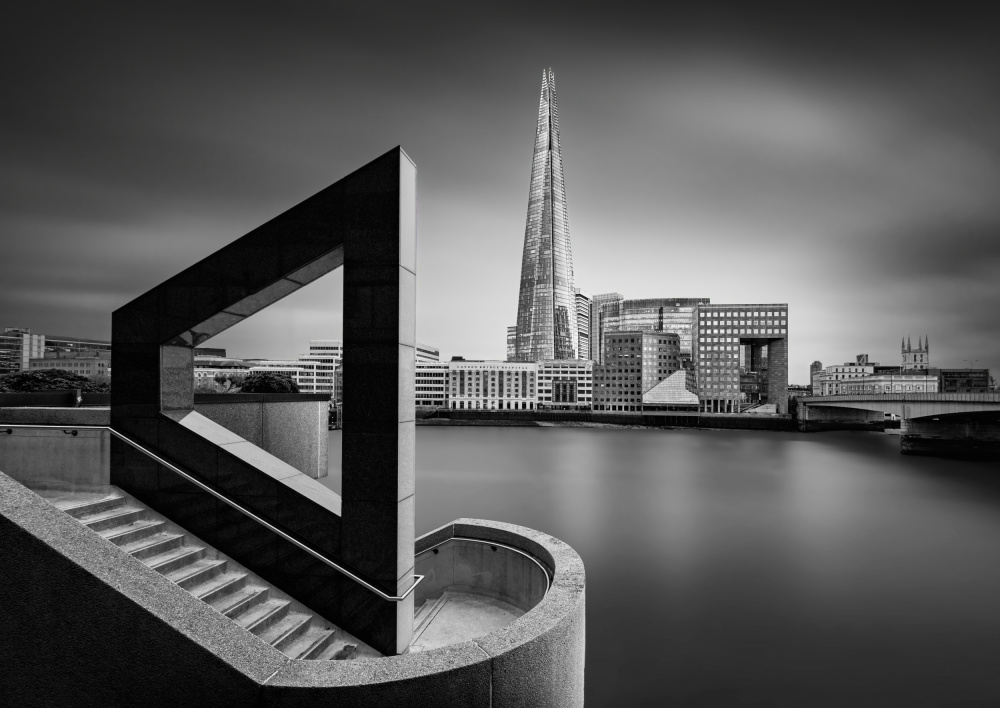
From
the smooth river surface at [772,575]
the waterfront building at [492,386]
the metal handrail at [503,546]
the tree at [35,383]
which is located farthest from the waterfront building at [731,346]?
the metal handrail at [503,546]

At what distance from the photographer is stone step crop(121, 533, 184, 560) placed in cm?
602

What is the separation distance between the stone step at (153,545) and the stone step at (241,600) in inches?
37.9

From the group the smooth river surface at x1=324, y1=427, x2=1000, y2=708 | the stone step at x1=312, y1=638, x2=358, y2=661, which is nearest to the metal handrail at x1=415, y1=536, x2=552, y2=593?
the stone step at x1=312, y1=638, x2=358, y2=661

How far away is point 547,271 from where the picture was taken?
17338cm

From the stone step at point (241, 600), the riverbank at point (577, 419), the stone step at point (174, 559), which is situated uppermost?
the stone step at point (174, 559)

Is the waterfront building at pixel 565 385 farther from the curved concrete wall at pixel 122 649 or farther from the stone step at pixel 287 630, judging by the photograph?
the curved concrete wall at pixel 122 649

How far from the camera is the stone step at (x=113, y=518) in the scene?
20.4 feet

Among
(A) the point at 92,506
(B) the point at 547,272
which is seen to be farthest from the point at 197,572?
(B) the point at 547,272

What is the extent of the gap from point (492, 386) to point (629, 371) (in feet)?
115

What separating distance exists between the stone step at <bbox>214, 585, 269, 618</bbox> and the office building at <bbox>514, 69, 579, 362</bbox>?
16709cm

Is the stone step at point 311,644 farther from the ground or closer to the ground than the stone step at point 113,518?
closer to the ground

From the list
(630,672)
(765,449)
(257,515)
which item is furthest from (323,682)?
(765,449)

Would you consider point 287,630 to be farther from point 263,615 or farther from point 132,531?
point 132,531

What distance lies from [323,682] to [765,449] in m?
69.2
